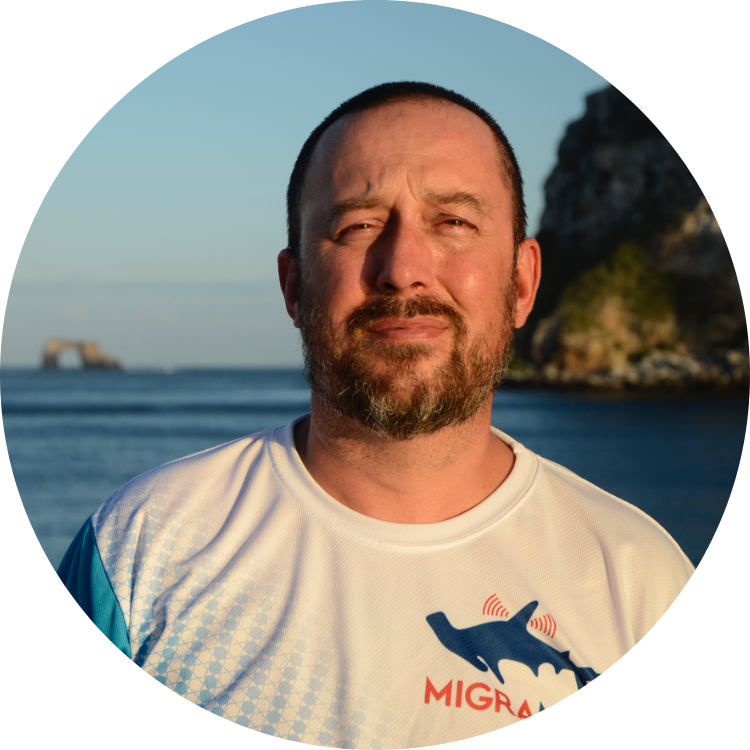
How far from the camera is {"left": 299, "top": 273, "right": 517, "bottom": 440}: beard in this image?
7.13 ft

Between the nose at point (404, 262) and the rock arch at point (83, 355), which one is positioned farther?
the rock arch at point (83, 355)

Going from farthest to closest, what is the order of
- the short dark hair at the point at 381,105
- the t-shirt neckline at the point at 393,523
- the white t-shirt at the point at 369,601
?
the short dark hair at the point at 381,105 < the t-shirt neckline at the point at 393,523 < the white t-shirt at the point at 369,601

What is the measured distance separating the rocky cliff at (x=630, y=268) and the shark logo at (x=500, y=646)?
7000cm

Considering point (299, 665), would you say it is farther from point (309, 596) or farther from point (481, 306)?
point (481, 306)

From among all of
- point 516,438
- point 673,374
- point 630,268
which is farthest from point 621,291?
point 516,438

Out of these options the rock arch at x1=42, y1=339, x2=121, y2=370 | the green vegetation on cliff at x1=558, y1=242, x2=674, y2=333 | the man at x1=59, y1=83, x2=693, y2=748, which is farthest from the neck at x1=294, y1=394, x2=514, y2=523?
the rock arch at x1=42, y1=339, x2=121, y2=370

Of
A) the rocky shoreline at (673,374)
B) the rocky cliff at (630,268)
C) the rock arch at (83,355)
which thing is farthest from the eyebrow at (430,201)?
the rock arch at (83,355)

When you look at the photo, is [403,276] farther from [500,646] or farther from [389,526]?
[500,646]

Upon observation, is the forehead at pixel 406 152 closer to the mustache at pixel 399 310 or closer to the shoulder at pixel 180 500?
the mustache at pixel 399 310

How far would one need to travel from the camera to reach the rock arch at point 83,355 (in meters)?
141

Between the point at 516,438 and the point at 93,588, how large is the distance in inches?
1475

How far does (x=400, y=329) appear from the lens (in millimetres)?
2154

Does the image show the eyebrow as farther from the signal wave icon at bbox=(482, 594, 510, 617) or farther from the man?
the signal wave icon at bbox=(482, 594, 510, 617)

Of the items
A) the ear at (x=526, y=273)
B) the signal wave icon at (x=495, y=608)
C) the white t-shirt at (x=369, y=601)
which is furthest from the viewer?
the ear at (x=526, y=273)
